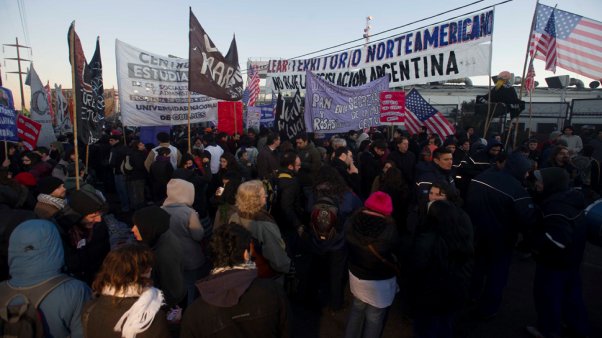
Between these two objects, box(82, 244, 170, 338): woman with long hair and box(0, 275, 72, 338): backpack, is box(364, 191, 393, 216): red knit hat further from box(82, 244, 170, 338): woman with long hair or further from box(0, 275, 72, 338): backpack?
box(0, 275, 72, 338): backpack

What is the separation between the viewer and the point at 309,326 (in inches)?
164

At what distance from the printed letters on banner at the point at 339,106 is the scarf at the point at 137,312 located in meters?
6.62

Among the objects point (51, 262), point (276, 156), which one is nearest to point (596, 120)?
point (276, 156)

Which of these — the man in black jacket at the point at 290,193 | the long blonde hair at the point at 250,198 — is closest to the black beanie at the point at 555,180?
→ the man in black jacket at the point at 290,193

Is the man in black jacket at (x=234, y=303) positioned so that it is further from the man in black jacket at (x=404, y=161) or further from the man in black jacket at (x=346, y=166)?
the man in black jacket at (x=404, y=161)

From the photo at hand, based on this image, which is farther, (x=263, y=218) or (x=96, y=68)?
(x=96, y=68)

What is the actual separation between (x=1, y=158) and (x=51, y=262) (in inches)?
307

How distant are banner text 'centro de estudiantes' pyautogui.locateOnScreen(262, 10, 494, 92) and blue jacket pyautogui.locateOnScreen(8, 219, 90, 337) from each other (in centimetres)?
→ 943

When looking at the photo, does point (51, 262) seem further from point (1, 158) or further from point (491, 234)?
point (1, 158)

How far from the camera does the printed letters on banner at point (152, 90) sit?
7.13 meters

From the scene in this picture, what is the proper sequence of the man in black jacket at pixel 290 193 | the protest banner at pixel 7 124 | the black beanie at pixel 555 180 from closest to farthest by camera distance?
the black beanie at pixel 555 180
the man in black jacket at pixel 290 193
the protest banner at pixel 7 124

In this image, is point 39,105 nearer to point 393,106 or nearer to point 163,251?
point 393,106

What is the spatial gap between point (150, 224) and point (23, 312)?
1.07 m

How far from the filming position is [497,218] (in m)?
4.06
